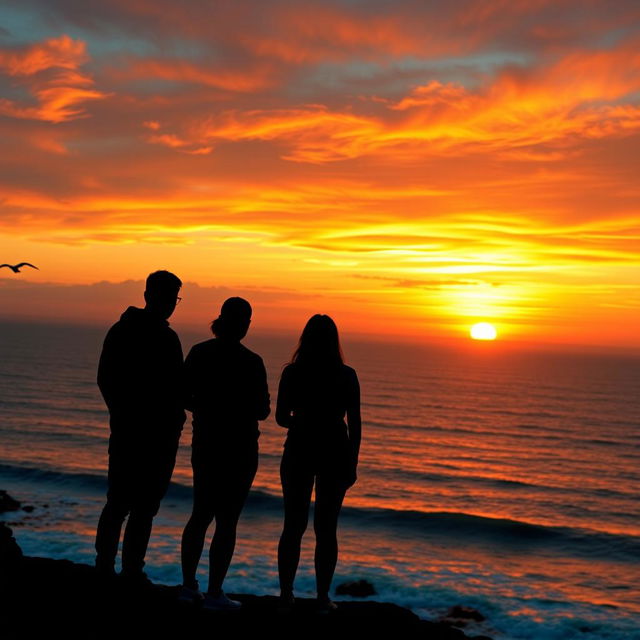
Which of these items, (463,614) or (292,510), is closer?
(292,510)

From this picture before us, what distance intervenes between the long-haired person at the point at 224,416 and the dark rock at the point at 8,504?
22.6m

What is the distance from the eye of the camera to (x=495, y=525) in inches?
1151

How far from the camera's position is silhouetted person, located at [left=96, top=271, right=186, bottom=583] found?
5344 mm

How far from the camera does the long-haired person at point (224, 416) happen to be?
5324 millimetres

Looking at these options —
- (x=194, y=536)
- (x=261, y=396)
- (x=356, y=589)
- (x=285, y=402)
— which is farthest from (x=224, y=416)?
(x=356, y=589)

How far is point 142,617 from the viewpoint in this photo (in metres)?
5.38

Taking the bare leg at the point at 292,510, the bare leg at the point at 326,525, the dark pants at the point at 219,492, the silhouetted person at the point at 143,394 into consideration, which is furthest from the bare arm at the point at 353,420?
the silhouetted person at the point at 143,394

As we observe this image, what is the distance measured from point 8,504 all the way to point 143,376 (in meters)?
23.3

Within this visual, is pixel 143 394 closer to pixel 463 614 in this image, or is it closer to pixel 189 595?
pixel 189 595

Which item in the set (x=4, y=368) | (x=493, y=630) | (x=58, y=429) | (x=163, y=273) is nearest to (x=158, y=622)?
(x=163, y=273)

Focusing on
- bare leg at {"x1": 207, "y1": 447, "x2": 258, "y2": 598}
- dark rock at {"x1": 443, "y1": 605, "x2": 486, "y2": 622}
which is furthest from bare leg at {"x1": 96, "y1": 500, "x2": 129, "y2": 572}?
dark rock at {"x1": 443, "y1": 605, "x2": 486, "y2": 622}

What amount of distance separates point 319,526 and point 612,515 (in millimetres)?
30731

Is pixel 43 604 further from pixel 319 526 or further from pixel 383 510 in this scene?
pixel 383 510

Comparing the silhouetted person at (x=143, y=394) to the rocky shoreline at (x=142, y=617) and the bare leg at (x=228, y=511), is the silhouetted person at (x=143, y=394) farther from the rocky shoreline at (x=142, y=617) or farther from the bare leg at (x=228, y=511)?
the rocky shoreline at (x=142, y=617)
